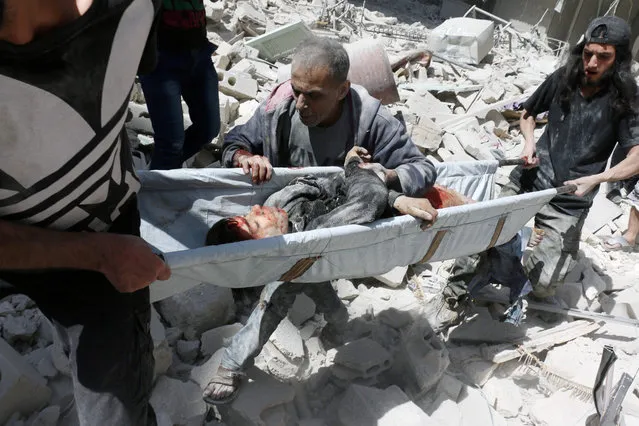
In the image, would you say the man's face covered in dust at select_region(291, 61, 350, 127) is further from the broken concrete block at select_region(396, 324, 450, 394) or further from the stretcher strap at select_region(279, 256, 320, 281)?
the broken concrete block at select_region(396, 324, 450, 394)

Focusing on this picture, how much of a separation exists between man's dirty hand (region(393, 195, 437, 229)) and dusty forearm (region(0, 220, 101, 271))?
1425 millimetres

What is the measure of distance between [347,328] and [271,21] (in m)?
7.43

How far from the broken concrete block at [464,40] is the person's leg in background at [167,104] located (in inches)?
282

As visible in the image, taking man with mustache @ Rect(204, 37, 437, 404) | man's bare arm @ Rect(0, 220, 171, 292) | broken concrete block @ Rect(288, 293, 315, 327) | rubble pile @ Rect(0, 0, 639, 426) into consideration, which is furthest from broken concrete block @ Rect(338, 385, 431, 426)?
man's bare arm @ Rect(0, 220, 171, 292)

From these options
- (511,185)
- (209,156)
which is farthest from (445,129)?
(209,156)

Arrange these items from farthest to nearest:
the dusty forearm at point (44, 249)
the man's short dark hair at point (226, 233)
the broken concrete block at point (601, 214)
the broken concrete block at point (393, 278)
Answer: the broken concrete block at point (601, 214)
the broken concrete block at point (393, 278)
the man's short dark hair at point (226, 233)
the dusty forearm at point (44, 249)

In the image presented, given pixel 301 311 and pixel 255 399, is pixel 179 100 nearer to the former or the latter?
pixel 301 311

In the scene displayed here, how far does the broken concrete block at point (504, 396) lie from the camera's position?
3.17 metres

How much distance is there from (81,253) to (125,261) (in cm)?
13

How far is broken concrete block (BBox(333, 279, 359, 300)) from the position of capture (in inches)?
145

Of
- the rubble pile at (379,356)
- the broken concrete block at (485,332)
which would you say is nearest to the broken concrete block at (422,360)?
the rubble pile at (379,356)

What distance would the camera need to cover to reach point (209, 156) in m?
4.67

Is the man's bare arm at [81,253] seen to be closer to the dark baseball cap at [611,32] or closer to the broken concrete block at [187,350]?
the broken concrete block at [187,350]

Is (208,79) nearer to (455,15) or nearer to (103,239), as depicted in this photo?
(103,239)
